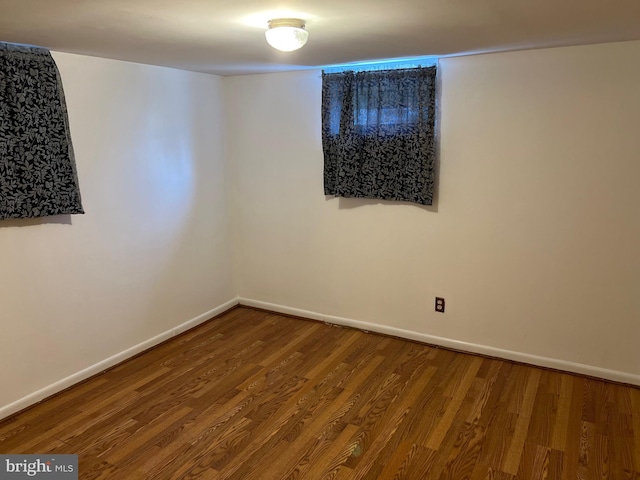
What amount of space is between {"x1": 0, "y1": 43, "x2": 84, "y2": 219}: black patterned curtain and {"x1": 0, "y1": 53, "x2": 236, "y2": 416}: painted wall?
122mm

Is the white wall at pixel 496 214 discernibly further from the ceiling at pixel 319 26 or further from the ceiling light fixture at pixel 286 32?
the ceiling light fixture at pixel 286 32

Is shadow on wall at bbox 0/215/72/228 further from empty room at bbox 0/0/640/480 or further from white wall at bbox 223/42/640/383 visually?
white wall at bbox 223/42/640/383

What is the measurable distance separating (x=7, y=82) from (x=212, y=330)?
2.17m

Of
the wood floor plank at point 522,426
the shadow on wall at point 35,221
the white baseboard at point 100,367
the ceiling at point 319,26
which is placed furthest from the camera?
the white baseboard at point 100,367

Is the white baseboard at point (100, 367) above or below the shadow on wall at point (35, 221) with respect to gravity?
below

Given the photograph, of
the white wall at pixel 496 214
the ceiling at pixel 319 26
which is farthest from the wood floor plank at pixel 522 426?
the ceiling at pixel 319 26

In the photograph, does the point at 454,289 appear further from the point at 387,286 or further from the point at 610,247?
the point at 610,247

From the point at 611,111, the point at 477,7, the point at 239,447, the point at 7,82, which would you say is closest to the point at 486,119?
the point at 611,111

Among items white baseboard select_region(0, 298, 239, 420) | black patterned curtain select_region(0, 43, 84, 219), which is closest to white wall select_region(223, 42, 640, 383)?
white baseboard select_region(0, 298, 239, 420)

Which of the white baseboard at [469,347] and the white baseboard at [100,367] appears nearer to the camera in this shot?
the white baseboard at [100,367]

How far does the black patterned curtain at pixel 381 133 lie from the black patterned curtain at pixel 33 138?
171 cm

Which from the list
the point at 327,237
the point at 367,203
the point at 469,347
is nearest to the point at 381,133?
the point at 367,203

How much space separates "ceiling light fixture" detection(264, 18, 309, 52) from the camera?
199cm

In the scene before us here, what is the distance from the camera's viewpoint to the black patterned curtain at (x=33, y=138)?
243cm
